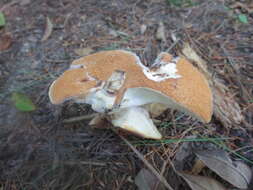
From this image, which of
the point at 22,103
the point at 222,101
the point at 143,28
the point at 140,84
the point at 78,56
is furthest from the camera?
the point at 143,28

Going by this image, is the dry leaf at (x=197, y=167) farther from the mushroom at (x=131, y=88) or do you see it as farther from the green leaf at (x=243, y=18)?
the green leaf at (x=243, y=18)

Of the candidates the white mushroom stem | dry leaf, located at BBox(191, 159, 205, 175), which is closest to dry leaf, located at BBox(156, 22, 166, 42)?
the white mushroom stem

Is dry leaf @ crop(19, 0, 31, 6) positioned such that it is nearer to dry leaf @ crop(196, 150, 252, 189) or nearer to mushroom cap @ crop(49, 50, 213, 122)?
mushroom cap @ crop(49, 50, 213, 122)

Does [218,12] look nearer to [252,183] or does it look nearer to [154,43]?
[154,43]

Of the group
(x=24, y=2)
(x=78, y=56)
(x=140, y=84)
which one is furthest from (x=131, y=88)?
(x=24, y=2)

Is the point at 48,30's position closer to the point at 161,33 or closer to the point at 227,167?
the point at 161,33

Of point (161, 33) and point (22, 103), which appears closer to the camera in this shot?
point (22, 103)

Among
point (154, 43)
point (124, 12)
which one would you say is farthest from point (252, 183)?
point (124, 12)
